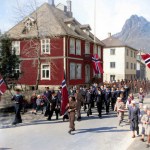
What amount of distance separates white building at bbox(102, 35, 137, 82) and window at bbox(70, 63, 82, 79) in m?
22.5

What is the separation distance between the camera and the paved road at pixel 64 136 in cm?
1200

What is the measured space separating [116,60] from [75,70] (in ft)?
82.1

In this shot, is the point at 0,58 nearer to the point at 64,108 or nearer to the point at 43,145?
the point at 64,108

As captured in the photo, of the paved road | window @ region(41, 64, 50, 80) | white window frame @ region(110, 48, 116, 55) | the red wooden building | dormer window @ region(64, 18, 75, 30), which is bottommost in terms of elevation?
the paved road

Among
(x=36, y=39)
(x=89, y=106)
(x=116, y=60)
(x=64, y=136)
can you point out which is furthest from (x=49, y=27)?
(x=116, y=60)

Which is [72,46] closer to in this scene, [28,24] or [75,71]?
[75,71]

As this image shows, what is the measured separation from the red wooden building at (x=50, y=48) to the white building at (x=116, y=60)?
826 inches

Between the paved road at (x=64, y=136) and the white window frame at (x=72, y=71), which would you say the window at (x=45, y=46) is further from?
the paved road at (x=64, y=136)

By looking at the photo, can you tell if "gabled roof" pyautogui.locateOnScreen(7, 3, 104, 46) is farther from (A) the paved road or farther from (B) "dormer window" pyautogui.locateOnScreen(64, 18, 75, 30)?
(A) the paved road

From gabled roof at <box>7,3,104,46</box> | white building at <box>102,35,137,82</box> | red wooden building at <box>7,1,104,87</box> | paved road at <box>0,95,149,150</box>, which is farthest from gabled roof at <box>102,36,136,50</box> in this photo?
paved road at <box>0,95,149,150</box>

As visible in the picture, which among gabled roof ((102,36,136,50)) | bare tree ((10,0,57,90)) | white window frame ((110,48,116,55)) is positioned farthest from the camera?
white window frame ((110,48,116,55))

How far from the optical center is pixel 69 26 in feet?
132

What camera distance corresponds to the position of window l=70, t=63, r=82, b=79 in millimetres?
38772

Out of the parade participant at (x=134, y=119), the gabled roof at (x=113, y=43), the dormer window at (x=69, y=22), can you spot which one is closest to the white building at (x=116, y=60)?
the gabled roof at (x=113, y=43)
